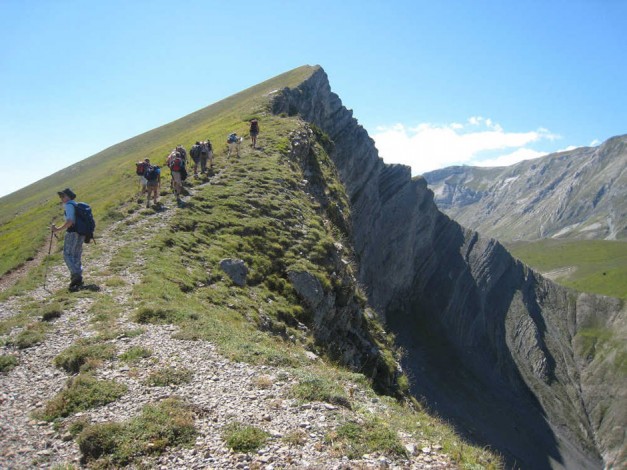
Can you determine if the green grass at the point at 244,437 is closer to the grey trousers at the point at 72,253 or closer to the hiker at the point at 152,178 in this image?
the grey trousers at the point at 72,253

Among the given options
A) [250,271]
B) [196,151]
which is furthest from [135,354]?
[196,151]

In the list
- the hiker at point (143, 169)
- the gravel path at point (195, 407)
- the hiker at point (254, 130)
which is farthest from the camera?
the hiker at point (254, 130)

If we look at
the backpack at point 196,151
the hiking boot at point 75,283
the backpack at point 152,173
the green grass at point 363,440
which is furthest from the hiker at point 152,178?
the green grass at point 363,440

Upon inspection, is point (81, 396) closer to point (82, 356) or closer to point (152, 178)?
point (82, 356)

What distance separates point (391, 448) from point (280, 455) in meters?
2.41

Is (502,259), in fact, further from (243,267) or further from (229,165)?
(243,267)

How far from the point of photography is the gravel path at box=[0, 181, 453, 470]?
938 centimetres

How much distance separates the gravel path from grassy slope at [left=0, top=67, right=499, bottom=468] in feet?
2.28

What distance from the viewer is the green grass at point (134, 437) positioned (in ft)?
31.3

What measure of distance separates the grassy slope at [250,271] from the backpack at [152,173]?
243 cm

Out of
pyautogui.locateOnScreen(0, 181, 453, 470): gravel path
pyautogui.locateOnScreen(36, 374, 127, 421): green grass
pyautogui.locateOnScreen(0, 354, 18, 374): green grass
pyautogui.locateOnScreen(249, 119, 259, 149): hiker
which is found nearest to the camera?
pyautogui.locateOnScreen(0, 181, 453, 470): gravel path

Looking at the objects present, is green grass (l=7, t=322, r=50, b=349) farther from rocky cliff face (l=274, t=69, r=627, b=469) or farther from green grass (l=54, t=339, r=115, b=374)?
rocky cliff face (l=274, t=69, r=627, b=469)

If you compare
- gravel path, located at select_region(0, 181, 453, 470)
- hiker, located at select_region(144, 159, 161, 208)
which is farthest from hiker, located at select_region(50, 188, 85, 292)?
hiker, located at select_region(144, 159, 161, 208)

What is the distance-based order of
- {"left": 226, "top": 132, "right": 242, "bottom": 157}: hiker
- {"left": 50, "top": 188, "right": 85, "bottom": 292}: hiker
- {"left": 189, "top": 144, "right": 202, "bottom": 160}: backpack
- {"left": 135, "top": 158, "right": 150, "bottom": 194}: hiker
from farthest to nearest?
1. {"left": 226, "top": 132, "right": 242, "bottom": 157}: hiker
2. {"left": 189, "top": 144, "right": 202, "bottom": 160}: backpack
3. {"left": 135, "top": 158, "right": 150, "bottom": 194}: hiker
4. {"left": 50, "top": 188, "right": 85, "bottom": 292}: hiker
